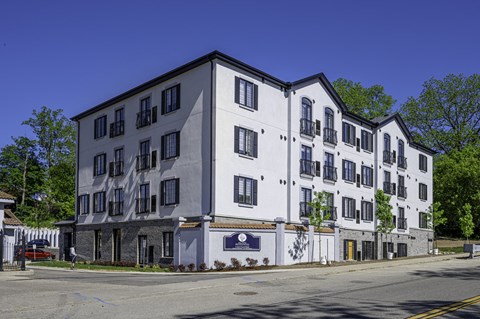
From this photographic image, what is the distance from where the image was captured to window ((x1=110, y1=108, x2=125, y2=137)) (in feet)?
141

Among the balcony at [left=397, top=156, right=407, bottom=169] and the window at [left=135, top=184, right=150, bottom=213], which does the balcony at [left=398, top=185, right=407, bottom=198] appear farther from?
the window at [left=135, top=184, right=150, bottom=213]

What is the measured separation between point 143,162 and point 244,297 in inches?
934

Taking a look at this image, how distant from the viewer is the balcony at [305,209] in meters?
40.3

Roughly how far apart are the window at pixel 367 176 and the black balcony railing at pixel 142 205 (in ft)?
62.0

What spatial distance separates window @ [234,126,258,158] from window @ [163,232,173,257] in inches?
271

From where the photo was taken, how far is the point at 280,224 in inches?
1361

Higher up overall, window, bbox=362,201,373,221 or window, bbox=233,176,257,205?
window, bbox=233,176,257,205

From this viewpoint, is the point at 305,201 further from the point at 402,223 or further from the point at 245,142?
the point at 402,223

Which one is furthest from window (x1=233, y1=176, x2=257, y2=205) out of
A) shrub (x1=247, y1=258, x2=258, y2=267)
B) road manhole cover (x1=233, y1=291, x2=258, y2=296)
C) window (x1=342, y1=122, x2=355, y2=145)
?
road manhole cover (x1=233, y1=291, x2=258, y2=296)

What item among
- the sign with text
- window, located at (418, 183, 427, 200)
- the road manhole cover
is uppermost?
window, located at (418, 183, 427, 200)

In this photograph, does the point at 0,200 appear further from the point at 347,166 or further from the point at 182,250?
the point at 347,166

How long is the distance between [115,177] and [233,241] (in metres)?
14.3

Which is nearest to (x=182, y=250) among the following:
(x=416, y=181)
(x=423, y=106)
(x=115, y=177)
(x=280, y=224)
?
(x=280, y=224)

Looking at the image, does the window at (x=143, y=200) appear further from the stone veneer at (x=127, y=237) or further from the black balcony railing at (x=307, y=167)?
the black balcony railing at (x=307, y=167)
